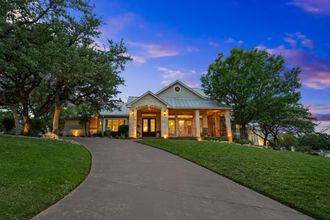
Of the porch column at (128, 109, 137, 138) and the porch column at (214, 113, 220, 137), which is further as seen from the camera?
the porch column at (214, 113, 220, 137)

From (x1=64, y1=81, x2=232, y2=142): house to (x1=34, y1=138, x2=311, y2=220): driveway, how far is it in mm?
13567

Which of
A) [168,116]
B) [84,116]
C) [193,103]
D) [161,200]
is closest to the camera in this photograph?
[161,200]

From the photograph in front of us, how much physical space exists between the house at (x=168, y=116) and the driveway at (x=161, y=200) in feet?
44.5

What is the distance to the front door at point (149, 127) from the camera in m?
22.7

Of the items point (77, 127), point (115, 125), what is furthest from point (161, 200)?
point (77, 127)

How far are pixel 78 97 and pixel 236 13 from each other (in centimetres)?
1688

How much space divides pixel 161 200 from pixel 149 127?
61.4 feet

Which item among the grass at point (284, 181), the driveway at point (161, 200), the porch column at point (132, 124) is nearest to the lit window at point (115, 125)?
the porch column at point (132, 124)

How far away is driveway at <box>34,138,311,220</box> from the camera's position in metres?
3.61

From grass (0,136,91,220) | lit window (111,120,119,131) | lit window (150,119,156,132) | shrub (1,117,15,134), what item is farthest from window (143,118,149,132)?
grass (0,136,91,220)

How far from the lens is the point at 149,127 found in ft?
75.3

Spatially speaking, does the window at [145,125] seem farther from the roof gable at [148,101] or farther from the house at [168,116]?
the roof gable at [148,101]

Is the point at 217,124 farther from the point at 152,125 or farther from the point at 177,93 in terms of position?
the point at 152,125

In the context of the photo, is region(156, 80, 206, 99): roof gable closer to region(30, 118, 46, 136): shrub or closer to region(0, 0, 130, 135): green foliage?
region(0, 0, 130, 135): green foliage
